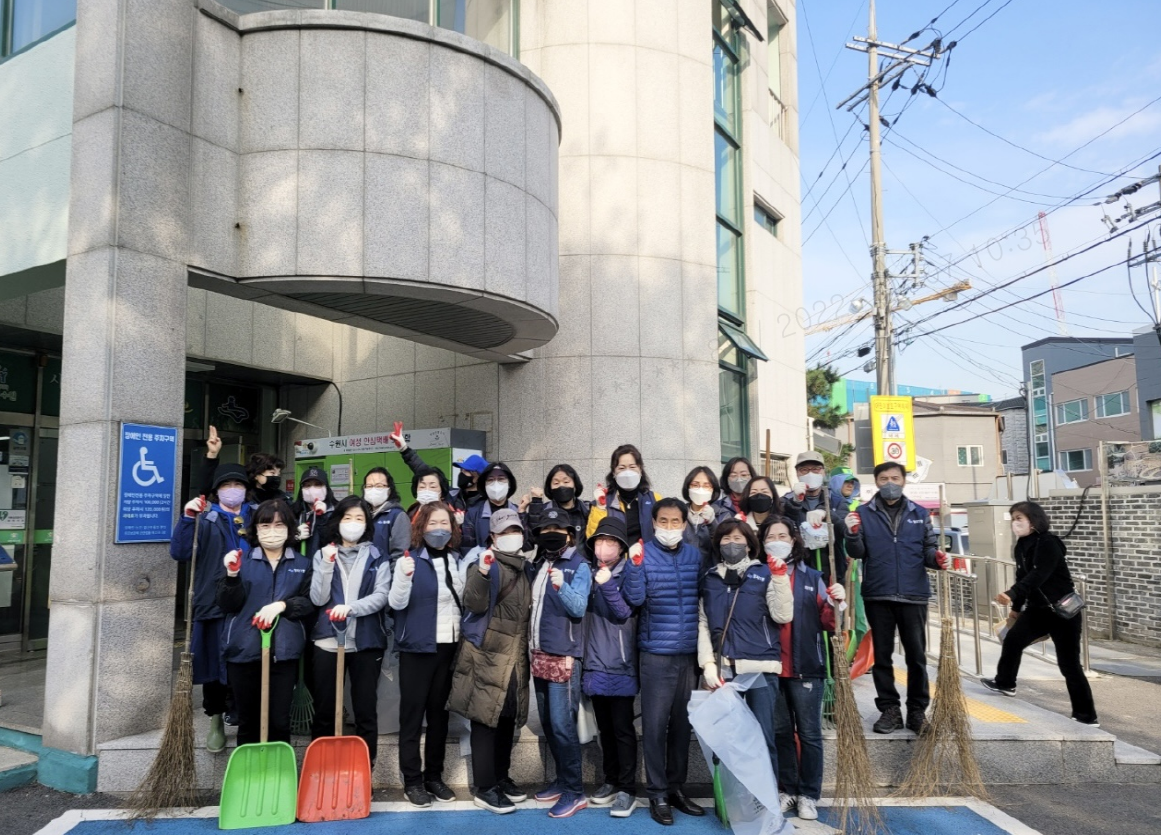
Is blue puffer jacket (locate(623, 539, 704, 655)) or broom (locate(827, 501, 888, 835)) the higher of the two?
blue puffer jacket (locate(623, 539, 704, 655))

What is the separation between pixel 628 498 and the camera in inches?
236

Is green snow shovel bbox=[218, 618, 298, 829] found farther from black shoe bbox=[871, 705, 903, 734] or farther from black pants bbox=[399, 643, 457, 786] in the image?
black shoe bbox=[871, 705, 903, 734]

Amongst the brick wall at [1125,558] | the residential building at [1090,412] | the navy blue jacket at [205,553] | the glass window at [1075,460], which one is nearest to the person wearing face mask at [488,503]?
the navy blue jacket at [205,553]

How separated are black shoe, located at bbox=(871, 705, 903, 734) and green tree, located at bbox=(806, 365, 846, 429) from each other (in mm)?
27185

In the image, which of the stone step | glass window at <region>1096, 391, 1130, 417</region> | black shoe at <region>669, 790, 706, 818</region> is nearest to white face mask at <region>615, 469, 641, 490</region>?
black shoe at <region>669, 790, 706, 818</region>

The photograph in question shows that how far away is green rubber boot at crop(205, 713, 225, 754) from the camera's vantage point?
5.49 metres

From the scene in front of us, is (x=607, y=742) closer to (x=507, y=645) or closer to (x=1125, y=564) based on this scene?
(x=507, y=645)

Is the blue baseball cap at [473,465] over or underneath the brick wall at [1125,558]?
over

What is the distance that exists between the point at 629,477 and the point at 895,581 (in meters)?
2.01

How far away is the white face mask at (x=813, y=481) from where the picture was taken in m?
6.28

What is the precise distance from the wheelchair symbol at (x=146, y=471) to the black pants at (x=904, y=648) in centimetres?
518

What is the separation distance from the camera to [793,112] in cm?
1664

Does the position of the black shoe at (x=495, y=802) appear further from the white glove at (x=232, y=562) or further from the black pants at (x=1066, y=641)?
the black pants at (x=1066, y=641)

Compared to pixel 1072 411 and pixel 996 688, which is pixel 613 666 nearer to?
pixel 996 688
